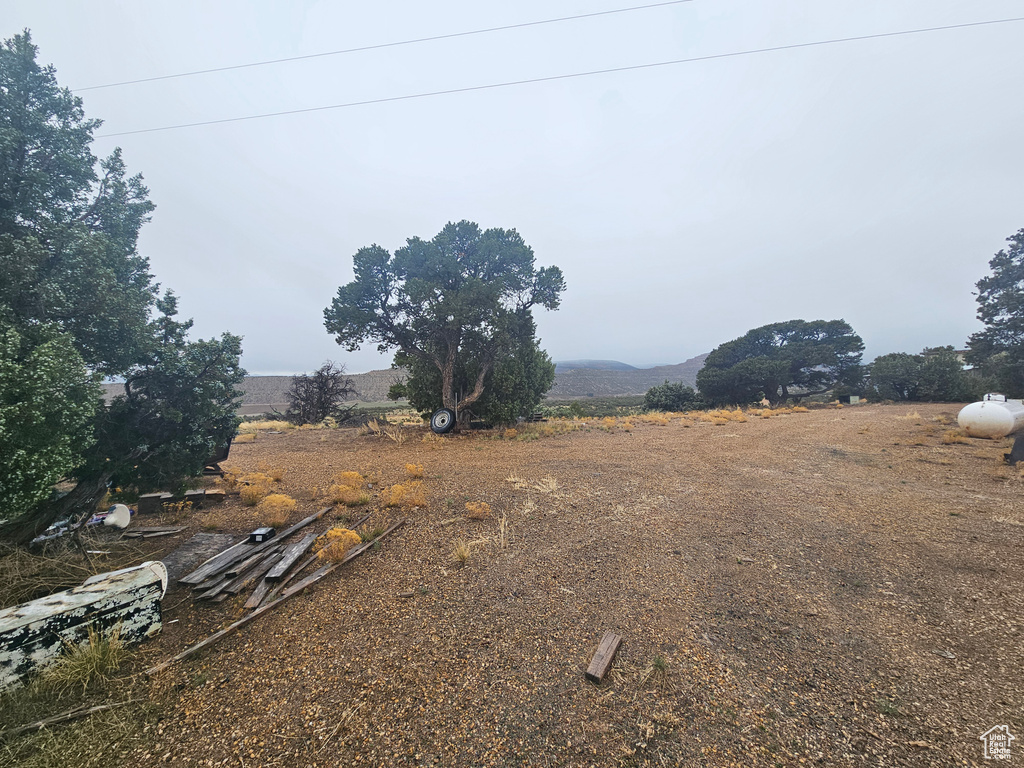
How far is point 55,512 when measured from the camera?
14.3 feet

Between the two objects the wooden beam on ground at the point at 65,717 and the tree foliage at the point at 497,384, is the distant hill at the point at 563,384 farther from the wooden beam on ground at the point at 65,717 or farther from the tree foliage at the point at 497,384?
the wooden beam on ground at the point at 65,717

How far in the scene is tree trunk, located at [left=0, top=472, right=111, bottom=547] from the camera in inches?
164

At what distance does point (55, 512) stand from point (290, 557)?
2.77 m

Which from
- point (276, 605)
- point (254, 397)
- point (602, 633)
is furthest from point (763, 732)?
point (254, 397)

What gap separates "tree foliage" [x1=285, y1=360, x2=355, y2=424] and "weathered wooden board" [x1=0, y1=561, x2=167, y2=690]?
19.9 m

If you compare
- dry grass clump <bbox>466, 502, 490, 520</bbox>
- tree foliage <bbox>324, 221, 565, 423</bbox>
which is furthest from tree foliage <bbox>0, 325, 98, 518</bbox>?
tree foliage <bbox>324, 221, 565, 423</bbox>

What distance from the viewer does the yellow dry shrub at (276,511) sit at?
228 inches

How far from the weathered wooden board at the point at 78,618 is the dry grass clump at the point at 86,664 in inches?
2.9

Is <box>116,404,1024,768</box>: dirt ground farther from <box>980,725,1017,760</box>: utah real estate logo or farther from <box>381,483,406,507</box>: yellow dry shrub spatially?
<box>381,483,406,507</box>: yellow dry shrub

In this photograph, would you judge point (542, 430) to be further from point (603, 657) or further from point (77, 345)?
point (77, 345)

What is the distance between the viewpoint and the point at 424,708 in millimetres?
2623

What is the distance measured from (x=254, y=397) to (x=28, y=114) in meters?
51.6

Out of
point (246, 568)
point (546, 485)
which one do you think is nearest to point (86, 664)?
point (246, 568)

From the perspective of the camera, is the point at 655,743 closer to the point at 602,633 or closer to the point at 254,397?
the point at 602,633
